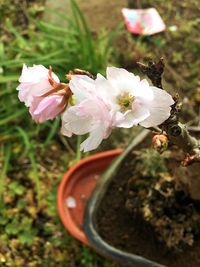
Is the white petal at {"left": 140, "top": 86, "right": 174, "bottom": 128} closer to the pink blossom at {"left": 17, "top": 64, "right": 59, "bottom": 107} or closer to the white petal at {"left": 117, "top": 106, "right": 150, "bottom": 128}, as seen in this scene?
the white petal at {"left": 117, "top": 106, "right": 150, "bottom": 128}

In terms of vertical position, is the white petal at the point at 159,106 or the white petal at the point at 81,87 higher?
the white petal at the point at 81,87

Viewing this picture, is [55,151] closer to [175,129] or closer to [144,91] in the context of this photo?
[175,129]

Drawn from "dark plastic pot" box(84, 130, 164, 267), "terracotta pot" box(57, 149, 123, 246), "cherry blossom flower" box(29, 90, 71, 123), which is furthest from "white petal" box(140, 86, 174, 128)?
"terracotta pot" box(57, 149, 123, 246)

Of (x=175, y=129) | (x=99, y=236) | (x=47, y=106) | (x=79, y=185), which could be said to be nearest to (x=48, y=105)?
(x=47, y=106)

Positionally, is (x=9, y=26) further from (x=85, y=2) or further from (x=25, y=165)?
(x=25, y=165)

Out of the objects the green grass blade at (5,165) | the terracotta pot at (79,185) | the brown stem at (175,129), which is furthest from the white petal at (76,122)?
the green grass blade at (5,165)

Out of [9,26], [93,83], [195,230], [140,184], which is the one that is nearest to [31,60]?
[9,26]

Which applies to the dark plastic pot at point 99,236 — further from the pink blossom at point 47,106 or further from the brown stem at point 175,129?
the pink blossom at point 47,106
